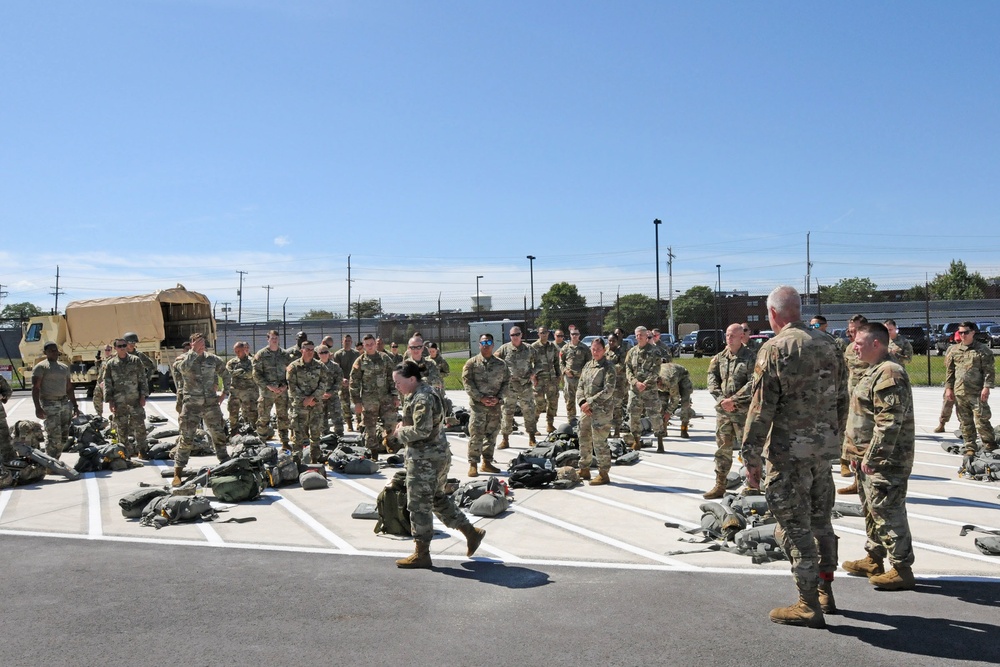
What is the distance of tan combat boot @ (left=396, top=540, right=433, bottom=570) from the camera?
22.2 ft

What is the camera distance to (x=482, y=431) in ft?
38.0

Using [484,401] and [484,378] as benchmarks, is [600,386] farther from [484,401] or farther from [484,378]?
[484,378]

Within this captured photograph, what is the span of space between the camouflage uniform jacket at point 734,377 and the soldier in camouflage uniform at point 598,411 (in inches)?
56.8

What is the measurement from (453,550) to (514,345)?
24.6ft

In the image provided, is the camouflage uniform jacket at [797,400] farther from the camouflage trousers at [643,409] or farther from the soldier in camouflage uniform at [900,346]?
the soldier in camouflage uniform at [900,346]

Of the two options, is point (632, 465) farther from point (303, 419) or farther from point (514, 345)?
point (303, 419)

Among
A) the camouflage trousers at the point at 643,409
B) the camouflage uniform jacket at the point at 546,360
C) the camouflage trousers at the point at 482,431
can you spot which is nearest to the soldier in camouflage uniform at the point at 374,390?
the camouflage trousers at the point at 482,431

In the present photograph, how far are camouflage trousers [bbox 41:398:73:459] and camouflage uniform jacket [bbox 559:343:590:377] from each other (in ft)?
30.8

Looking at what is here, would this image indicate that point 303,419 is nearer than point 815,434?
No

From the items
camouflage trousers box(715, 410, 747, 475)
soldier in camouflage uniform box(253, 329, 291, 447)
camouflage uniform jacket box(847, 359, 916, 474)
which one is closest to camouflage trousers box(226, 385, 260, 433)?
soldier in camouflage uniform box(253, 329, 291, 447)

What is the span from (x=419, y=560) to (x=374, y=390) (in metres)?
7.05

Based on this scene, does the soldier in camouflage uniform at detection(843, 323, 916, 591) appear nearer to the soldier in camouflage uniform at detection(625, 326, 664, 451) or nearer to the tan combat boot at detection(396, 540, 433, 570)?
the tan combat boot at detection(396, 540, 433, 570)

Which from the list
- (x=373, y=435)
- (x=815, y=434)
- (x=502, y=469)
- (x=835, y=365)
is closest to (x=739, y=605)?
(x=815, y=434)

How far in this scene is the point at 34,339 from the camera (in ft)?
94.7
